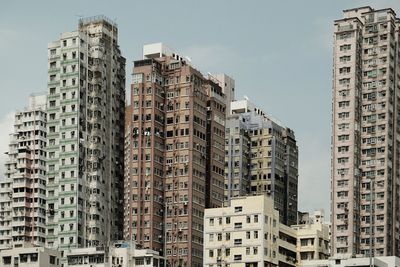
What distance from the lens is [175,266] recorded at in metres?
165

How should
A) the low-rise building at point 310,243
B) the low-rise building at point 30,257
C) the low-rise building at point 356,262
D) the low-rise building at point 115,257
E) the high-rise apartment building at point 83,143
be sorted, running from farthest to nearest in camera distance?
the high-rise apartment building at point 83,143 < the low-rise building at point 310,243 < the low-rise building at point 115,257 < the low-rise building at point 30,257 < the low-rise building at point 356,262

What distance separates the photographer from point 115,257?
156 m

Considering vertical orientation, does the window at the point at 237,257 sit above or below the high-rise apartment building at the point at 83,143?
below

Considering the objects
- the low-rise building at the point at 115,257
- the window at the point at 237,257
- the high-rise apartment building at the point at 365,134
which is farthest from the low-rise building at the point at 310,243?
the low-rise building at the point at 115,257

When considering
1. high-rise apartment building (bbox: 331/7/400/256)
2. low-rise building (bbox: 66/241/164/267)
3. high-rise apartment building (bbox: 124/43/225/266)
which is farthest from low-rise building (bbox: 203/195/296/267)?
high-rise apartment building (bbox: 331/7/400/256)

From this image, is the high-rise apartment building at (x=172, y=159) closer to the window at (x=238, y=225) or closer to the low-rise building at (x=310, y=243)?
the window at (x=238, y=225)

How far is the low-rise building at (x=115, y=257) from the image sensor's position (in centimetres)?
15500

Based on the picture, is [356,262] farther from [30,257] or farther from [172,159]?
[30,257]

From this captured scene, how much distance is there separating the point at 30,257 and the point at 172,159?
102ft

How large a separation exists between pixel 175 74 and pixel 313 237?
38.2 metres

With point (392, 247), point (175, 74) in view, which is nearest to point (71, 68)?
point (175, 74)

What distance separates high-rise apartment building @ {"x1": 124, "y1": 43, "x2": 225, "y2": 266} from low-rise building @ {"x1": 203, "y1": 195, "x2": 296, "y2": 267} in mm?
11691

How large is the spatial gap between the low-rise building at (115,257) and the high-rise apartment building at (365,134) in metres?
29.7

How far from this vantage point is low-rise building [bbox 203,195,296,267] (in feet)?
495
